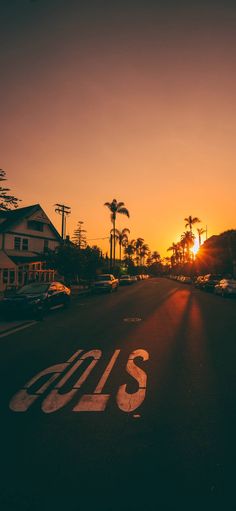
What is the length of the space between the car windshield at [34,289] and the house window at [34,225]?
23686 millimetres

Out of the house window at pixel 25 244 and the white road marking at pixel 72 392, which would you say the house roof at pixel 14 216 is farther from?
the white road marking at pixel 72 392

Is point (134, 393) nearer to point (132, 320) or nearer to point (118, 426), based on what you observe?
point (118, 426)

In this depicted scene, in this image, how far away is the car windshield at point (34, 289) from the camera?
14.5 meters

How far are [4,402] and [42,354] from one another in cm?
280

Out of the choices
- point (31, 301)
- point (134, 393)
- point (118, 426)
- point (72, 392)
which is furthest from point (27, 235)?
point (118, 426)

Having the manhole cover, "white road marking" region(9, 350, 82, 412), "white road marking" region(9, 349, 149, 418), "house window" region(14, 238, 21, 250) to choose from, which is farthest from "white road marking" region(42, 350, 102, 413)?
"house window" region(14, 238, 21, 250)

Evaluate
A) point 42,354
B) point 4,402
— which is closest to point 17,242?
point 42,354

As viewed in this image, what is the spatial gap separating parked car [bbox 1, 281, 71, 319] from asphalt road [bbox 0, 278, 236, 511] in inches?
208

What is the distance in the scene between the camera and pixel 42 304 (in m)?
14.0

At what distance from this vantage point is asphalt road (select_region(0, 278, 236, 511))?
2.78 meters

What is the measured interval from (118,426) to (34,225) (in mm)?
36921

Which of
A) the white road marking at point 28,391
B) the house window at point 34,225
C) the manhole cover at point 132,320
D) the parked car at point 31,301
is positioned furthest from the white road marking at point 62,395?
the house window at point 34,225

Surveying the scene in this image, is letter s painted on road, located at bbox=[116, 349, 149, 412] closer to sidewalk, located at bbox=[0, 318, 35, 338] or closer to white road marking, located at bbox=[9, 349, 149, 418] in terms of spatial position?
white road marking, located at bbox=[9, 349, 149, 418]

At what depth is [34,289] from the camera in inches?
588
